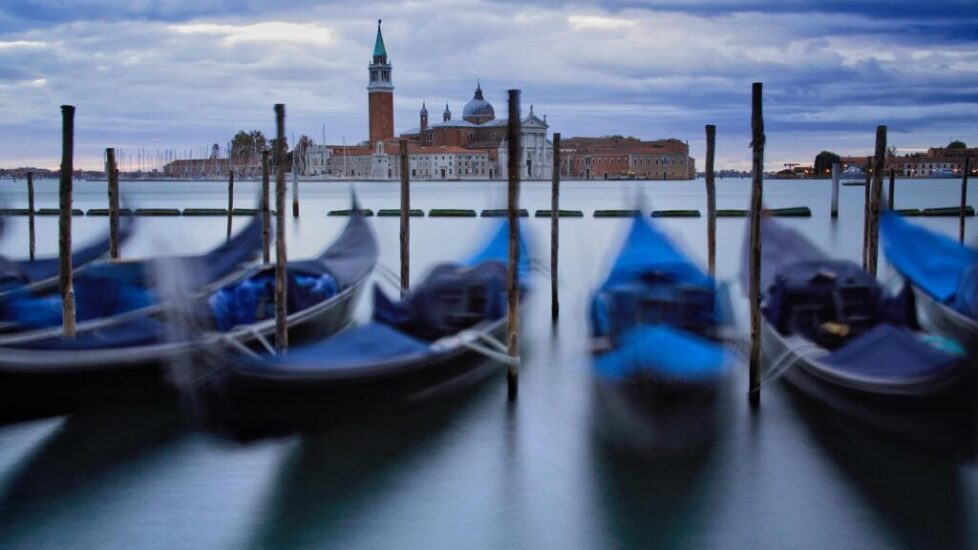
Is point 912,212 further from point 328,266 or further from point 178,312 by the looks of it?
point 178,312

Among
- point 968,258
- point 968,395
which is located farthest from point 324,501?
point 968,258

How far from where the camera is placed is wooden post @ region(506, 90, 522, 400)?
519 cm

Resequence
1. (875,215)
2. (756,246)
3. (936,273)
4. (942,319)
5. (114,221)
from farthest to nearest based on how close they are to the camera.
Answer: (114,221)
(875,215)
(936,273)
(942,319)
(756,246)

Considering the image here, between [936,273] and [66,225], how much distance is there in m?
5.37

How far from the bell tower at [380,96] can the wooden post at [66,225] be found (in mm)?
59874

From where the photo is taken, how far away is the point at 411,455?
15.6 ft

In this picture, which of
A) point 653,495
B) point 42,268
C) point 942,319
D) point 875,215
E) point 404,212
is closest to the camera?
point 653,495

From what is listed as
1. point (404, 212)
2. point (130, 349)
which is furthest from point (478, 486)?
point (404, 212)

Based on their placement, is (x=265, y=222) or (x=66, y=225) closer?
(x=66, y=225)

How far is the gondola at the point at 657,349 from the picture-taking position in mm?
4418

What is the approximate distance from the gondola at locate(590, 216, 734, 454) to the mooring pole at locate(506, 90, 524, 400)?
451mm

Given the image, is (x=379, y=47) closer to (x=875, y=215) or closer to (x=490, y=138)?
(x=490, y=138)

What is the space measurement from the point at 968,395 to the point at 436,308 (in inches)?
109

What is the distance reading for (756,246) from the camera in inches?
199
